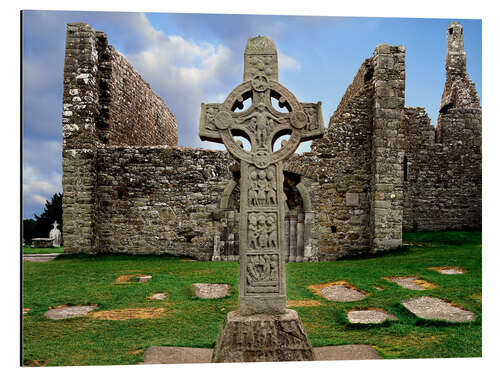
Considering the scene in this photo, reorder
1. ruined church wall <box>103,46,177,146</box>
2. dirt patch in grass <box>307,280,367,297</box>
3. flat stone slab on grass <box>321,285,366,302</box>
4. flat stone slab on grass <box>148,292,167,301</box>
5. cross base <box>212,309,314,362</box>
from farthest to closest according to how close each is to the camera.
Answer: ruined church wall <box>103,46,177,146</box>, dirt patch in grass <box>307,280,367,297</box>, flat stone slab on grass <box>148,292,167,301</box>, flat stone slab on grass <box>321,285,366,302</box>, cross base <box>212,309,314,362</box>

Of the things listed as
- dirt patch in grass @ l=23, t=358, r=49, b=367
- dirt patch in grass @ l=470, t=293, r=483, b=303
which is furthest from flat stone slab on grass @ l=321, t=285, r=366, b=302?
dirt patch in grass @ l=23, t=358, r=49, b=367

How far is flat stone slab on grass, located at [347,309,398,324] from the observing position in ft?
14.9

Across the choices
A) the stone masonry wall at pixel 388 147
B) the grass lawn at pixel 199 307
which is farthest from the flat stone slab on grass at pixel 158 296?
the stone masonry wall at pixel 388 147

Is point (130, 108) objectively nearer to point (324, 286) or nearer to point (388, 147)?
point (388, 147)

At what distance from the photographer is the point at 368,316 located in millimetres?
4711

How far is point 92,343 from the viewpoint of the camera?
162 inches

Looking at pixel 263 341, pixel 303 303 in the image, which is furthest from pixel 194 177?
pixel 263 341

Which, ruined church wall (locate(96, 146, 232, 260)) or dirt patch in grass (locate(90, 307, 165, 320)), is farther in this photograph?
ruined church wall (locate(96, 146, 232, 260))

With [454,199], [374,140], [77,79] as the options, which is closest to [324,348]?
[374,140]

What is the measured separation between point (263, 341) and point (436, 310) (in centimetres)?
264

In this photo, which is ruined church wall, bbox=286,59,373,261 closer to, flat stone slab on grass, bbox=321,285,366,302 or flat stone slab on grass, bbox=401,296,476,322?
flat stone slab on grass, bbox=321,285,366,302

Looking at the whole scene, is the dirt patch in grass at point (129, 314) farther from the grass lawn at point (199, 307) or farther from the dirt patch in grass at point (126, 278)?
the dirt patch in grass at point (126, 278)

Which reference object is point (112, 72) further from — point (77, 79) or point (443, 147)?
point (443, 147)

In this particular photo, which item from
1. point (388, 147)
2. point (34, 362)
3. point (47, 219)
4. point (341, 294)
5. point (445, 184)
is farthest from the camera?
point (47, 219)
